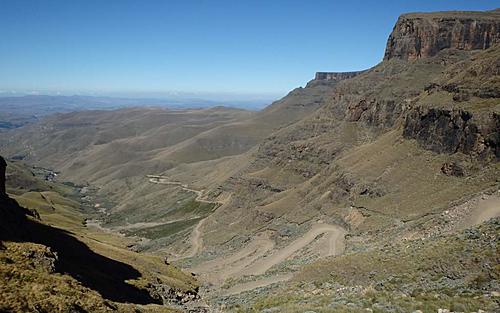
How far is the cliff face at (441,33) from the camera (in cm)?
15348

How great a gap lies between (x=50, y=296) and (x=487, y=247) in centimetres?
3394

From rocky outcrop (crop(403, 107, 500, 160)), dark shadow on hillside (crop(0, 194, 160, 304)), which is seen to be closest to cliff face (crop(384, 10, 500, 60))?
rocky outcrop (crop(403, 107, 500, 160))

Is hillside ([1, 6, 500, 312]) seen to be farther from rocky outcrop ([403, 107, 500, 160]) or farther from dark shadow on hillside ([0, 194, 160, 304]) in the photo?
dark shadow on hillside ([0, 194, 160, 304])

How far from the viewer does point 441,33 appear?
162250mm

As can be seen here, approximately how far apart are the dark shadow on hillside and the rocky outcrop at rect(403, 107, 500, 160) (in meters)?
66.1

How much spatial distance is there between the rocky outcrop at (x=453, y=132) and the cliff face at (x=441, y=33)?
208ft

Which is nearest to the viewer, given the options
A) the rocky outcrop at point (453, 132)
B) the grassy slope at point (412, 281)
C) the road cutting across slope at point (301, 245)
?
the grassy slope at point (412, 281)

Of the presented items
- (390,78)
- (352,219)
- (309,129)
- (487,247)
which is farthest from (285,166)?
(487,247)

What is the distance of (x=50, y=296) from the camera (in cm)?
3134

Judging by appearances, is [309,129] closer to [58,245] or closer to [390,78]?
[390,78]

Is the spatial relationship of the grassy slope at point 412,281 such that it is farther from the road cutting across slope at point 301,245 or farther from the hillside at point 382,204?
the road cutting across slope at point 301,245

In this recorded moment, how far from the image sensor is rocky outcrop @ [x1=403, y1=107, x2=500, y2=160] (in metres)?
84.3

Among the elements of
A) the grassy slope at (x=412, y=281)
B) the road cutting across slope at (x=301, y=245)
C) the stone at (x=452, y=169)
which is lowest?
the road cutting across slope at (x=301, y=245)

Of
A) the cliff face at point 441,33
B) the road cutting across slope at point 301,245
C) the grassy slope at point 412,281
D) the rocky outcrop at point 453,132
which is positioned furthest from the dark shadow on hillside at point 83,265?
the cliff face at point 441,33
